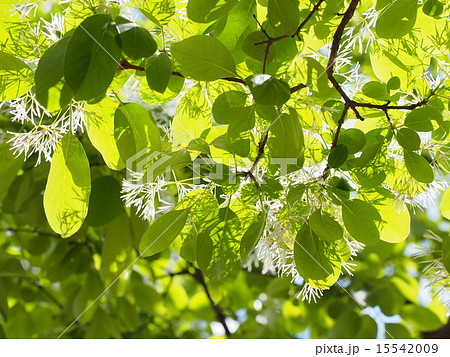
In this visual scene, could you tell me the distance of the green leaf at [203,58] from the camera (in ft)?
1.56

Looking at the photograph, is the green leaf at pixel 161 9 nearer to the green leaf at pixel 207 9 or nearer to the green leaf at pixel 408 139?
the green leaf at pixel 207 9

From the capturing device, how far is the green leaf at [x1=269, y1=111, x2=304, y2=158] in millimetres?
501

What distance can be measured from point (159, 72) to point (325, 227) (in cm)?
24

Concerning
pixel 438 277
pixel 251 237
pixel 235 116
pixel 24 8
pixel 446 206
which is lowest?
pixel 438 277

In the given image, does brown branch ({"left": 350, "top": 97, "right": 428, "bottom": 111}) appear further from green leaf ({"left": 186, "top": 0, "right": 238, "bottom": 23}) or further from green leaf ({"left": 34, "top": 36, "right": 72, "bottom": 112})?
green leaf ({"left": 34, "top": 36, "right": 72, "bottom": 112})

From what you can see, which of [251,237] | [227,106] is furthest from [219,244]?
[227,106]

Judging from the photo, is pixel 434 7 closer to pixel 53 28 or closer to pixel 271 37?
pixel 271 37

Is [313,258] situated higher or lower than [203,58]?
lower

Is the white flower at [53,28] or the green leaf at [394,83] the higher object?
the white flower at [53,28]

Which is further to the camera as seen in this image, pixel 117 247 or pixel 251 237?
pixel 117 247

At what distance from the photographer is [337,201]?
0.56 meters

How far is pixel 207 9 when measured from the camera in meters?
0.50

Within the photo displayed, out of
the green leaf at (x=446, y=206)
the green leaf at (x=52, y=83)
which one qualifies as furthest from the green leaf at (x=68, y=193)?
the green leaf at (x=446, y=206)

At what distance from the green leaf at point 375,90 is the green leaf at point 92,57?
0.95ft
